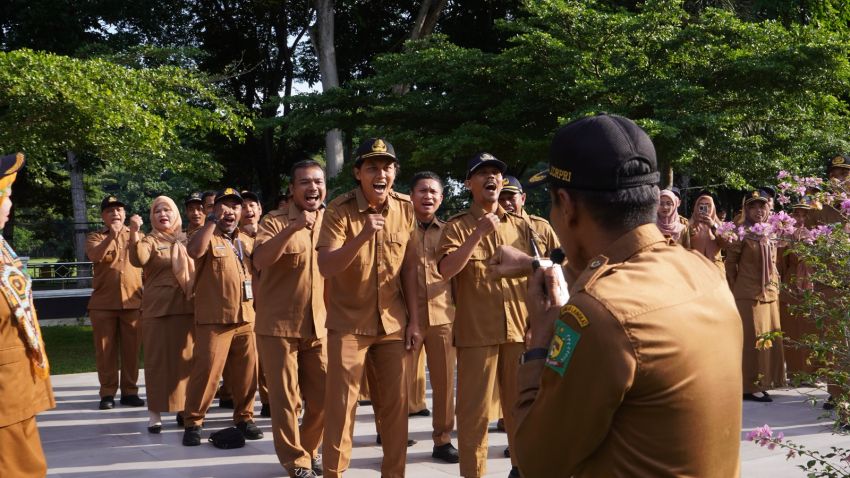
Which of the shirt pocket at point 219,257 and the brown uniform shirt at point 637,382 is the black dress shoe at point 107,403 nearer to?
the shirt pocket at point 219,257

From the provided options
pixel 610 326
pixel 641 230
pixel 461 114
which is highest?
pixel 461 114

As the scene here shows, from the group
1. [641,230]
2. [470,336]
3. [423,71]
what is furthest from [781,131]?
[641,230]

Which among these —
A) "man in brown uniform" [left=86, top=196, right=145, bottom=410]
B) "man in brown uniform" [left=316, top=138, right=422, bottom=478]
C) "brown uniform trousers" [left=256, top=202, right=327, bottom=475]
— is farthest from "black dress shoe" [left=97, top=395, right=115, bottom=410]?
"man in brown uniform" [left=316, top=138, right=422, bottom=478]

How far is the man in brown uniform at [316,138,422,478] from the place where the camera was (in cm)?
537

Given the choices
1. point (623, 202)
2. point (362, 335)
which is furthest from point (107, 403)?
point (623, 202)

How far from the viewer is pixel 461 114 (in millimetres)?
14094

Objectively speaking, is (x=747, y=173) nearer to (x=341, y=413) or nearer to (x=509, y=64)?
(x=509, y=64)

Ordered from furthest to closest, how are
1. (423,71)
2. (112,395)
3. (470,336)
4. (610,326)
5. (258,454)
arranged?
(423,71) < (112,395) < (258,454) < (470,336) < (610,326)

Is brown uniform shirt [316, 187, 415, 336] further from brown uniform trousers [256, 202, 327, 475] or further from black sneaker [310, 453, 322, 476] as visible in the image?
black sneaker [310, 453, 322, 476]

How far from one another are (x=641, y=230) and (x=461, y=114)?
480 inches

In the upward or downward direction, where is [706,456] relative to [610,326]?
downward

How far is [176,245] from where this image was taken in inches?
320

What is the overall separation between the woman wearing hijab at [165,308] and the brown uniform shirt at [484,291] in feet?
10.4

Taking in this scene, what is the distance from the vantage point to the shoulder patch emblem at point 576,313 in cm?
183
